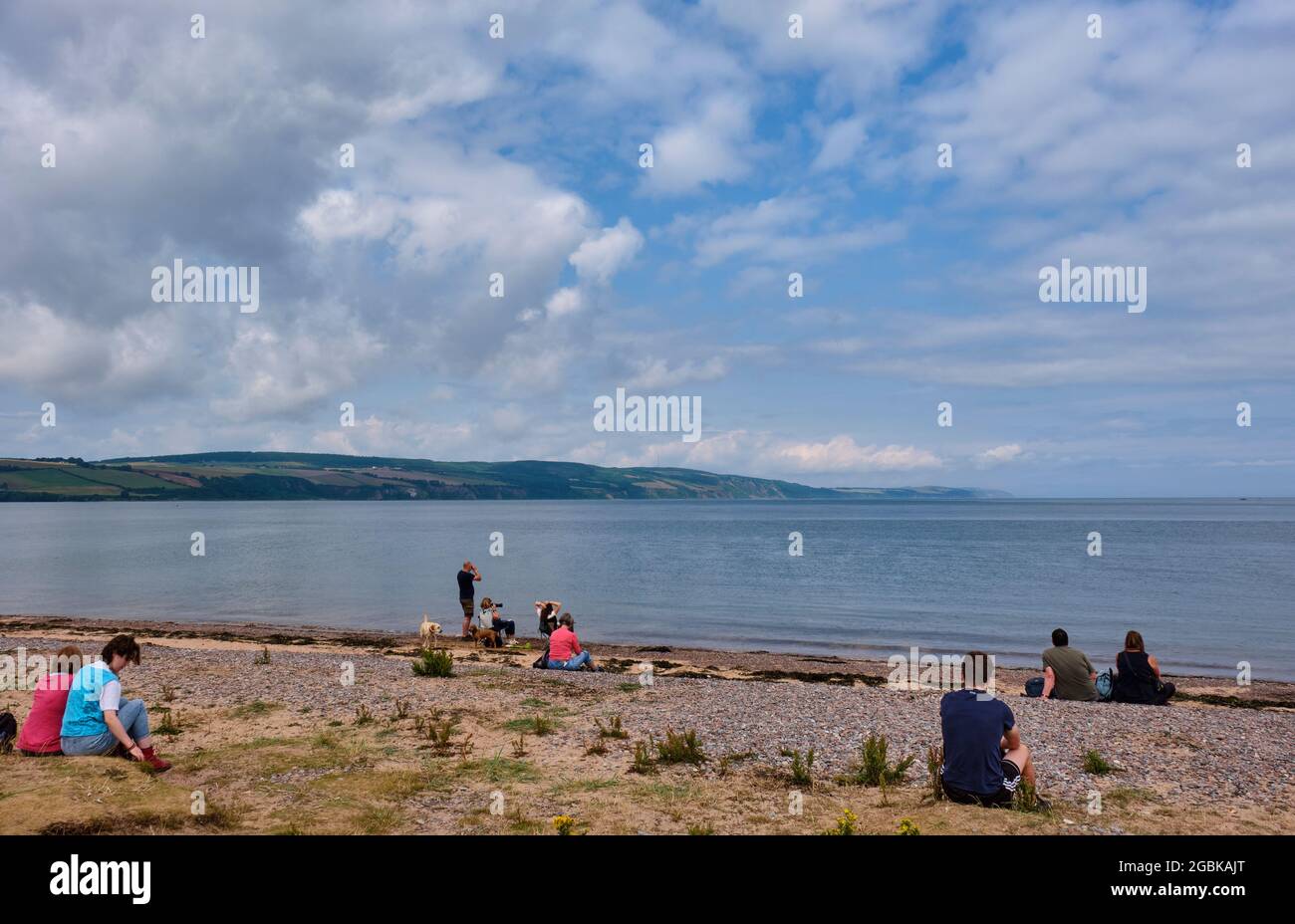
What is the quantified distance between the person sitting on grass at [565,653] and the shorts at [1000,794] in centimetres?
1334

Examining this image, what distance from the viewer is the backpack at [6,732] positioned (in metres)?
10.4

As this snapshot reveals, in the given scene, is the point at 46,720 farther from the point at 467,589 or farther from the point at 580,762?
the point at 467,589

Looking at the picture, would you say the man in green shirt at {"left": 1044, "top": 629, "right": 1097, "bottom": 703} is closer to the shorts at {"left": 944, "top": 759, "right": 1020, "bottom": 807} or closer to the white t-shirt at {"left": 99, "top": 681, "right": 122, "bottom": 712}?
the shorts at {"left": 944, "top": 759, "right": 1020, "bottom": 807}

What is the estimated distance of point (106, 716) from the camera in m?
9.83

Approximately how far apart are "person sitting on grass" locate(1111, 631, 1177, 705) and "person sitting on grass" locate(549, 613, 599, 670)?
12.6 metres

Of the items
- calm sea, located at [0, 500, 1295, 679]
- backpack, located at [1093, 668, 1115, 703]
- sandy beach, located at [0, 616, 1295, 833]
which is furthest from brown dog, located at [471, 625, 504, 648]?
backpack, located at [1093, 668, 1115, 703]

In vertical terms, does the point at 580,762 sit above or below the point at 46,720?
below

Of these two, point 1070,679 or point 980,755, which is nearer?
point 980,755

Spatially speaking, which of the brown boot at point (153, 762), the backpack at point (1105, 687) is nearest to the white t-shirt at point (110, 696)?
the brown boot at point (153, 762)

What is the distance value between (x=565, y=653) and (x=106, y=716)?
12.6 m

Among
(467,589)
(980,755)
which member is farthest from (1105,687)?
(467,589)
